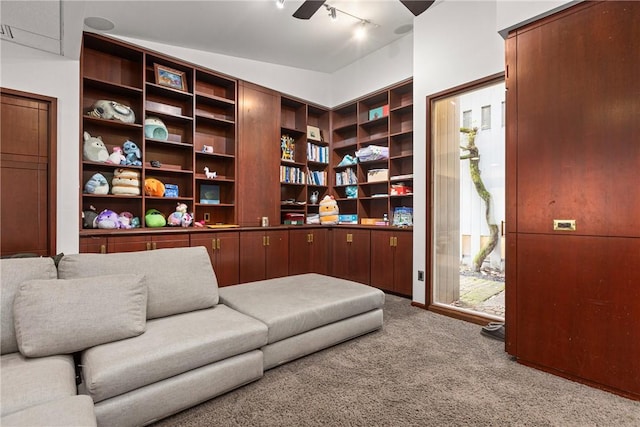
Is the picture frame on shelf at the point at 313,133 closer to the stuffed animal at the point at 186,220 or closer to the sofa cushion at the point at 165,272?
the stuffed animal at the point at 186,220

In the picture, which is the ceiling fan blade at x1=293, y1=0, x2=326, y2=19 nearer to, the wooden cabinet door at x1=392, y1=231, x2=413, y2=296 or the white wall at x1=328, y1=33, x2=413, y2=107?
the white wall at x1=328, y1=33, x2=413, y2=107

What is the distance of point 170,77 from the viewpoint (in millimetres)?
3689

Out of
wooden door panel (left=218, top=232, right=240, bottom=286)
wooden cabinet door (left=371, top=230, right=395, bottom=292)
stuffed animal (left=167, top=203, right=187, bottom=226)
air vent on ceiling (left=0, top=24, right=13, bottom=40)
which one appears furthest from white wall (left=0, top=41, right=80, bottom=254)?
wooden cabinet door (left=371, top=230, right=395, bottom=292)

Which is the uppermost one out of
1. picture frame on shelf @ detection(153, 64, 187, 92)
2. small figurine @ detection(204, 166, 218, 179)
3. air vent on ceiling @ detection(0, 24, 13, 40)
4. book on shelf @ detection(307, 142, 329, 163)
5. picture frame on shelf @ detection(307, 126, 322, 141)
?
picture frame on shelf @ detection(153, 64, 187, 92)

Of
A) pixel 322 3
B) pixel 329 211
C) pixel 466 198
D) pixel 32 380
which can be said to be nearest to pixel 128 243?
pixel 32 380

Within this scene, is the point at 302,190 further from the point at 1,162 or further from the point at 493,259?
the point at 1,162

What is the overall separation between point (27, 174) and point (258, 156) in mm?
2370

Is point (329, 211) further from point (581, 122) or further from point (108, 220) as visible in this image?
point (581, 122)

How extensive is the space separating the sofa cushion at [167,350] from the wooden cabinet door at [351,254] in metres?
2.51

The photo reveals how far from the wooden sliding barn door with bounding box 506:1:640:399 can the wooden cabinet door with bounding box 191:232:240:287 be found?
294 cm

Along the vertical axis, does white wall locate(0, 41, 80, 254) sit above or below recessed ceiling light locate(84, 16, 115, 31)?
below

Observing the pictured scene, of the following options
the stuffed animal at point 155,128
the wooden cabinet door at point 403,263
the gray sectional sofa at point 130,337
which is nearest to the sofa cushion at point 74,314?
the gray sectional sofa at point 130,337

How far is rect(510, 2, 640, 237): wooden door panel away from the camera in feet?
5.88

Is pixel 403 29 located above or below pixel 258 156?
above
